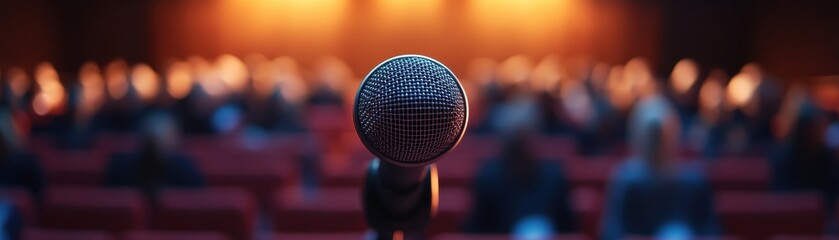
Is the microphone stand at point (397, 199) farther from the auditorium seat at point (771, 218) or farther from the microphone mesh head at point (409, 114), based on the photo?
the auditorium seat at point (771, 218)

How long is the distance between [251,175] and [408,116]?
4317mm

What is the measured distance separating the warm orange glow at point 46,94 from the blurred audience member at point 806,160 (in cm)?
930

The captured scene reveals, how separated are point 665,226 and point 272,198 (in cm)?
277

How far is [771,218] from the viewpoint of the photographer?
12.8 ft

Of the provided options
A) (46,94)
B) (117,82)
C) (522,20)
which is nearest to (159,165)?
(117,82)

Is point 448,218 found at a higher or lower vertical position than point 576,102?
higher

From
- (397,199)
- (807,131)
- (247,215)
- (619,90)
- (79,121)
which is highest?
(397,199)

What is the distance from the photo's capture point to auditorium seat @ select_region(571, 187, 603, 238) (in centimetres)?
417

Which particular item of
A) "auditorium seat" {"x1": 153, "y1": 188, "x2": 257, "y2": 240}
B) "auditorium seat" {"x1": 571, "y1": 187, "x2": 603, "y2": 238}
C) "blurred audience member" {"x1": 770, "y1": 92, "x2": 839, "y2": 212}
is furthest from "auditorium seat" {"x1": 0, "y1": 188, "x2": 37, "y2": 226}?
"blurred audience member" {"x1": 770, "y1": 92, "x2": 839, "y2": 212}

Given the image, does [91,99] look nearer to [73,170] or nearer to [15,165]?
[73,170]

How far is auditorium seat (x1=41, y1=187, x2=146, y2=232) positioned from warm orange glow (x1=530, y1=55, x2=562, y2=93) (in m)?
5.56

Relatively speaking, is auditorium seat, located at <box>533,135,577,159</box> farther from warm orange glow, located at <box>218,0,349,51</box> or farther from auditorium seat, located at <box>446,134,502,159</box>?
warm orange glow, located at <box>218,0,349,51</box>

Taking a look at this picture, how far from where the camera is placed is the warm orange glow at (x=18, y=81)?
33.4ft

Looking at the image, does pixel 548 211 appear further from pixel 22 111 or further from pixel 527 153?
pixel 22 111
